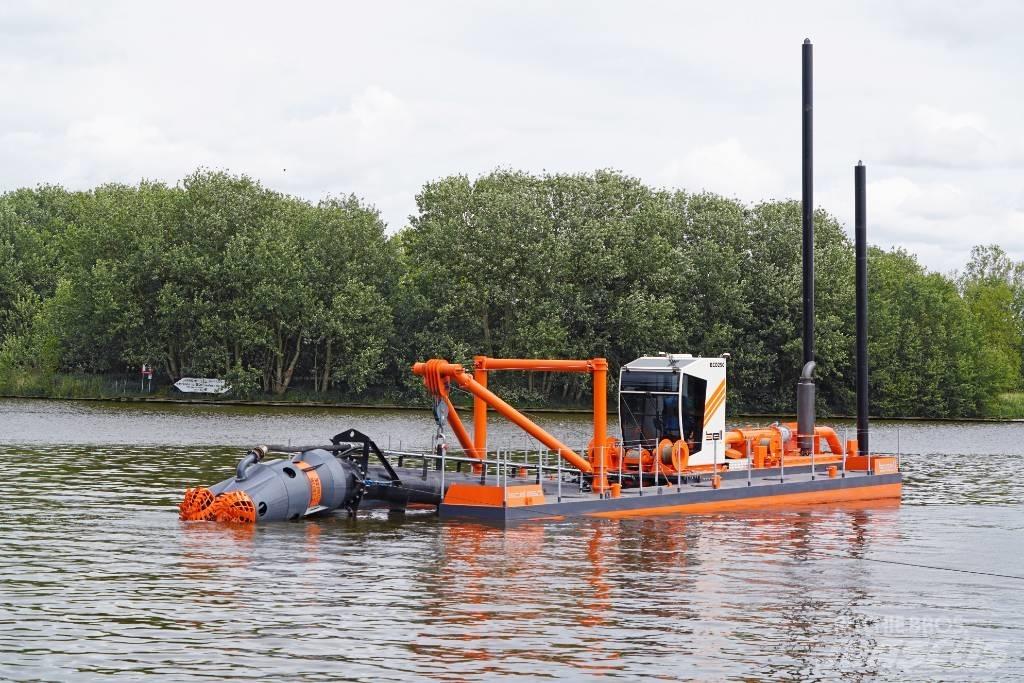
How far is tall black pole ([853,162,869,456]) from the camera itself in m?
45.1

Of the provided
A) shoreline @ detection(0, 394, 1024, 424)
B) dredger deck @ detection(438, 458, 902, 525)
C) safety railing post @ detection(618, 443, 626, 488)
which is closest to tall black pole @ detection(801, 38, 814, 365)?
dredger deck @ detection(438, 458, 902, 525)

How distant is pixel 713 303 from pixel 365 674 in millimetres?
81846

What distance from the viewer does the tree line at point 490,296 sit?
317ft

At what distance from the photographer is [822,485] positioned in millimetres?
39625

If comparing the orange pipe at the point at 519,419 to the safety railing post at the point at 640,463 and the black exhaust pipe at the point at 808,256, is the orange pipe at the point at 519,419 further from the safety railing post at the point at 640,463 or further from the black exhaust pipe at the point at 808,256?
the black exhaust pipe at the point at 808,256

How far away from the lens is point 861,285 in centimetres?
4572

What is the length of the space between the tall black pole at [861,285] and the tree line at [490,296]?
159 ft

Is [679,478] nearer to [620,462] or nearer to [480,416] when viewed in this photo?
[620,462]

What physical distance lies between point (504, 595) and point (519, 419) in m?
9.43

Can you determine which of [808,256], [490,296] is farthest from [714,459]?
[490,296]

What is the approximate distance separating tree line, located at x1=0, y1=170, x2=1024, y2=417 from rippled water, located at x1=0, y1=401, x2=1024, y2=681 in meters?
56.4

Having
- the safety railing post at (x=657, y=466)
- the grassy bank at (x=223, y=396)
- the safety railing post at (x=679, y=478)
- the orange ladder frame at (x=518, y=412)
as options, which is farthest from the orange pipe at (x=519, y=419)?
the grassy bank at (x=223, y=396)

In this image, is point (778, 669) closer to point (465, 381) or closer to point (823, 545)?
point (823, 545)

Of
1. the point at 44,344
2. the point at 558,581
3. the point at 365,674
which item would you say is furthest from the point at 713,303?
the point at 365,674
